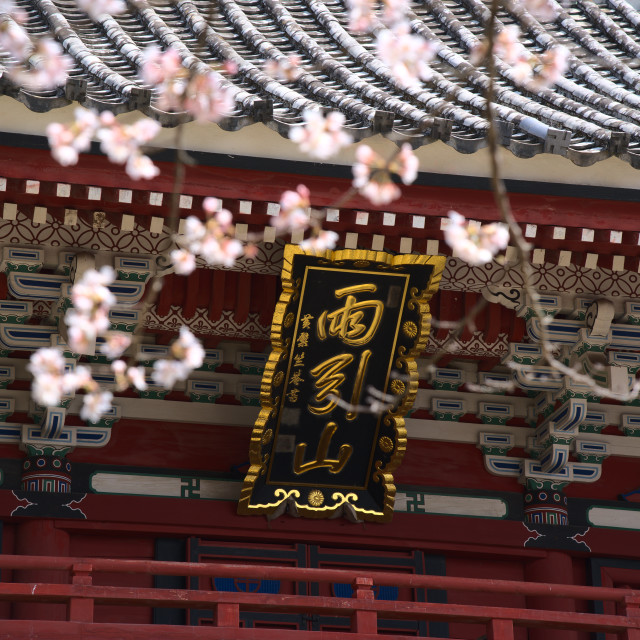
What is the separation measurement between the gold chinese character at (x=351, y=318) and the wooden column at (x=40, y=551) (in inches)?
81.4

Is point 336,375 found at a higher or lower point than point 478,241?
lower

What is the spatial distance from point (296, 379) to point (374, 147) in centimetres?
158

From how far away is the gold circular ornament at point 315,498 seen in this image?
8.53m

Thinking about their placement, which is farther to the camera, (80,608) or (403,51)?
(80,608)

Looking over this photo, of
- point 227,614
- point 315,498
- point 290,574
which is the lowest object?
point 227,614

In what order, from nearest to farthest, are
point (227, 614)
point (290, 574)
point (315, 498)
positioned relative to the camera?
point (227, 614) < point (290, 574) < point (315, 498)

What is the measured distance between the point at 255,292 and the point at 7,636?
277 cm

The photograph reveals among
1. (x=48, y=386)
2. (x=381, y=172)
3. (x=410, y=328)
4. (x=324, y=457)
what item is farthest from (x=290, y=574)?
(x=381, y=172)

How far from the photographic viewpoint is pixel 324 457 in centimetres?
844

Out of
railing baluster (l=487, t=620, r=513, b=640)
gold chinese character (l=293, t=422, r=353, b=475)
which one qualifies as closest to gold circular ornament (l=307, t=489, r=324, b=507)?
gold chinese character (l=293, t=422, r=353, b=475)

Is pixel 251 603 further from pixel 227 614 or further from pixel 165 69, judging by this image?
pixel 165 69

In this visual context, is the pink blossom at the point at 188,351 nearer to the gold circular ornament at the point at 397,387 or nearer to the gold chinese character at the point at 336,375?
the gold chinese character at the point at 336,375

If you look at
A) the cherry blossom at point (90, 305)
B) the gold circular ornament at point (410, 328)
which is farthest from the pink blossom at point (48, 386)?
the gold circular ornament at point (410, 328)

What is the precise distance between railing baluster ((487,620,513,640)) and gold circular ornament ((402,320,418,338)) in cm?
180
